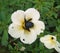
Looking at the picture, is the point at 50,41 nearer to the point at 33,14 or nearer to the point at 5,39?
the point at 33,14

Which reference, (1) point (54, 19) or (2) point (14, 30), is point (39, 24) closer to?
(2) point (14, 30)

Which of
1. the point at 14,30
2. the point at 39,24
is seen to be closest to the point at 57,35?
the point at 39,24

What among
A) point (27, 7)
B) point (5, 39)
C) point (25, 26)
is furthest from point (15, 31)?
point (27, 7)

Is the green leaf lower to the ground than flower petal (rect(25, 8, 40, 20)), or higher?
lower

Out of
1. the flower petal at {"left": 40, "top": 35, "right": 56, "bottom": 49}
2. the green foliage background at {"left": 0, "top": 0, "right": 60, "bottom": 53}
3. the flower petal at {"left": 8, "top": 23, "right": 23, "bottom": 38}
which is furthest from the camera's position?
the green foliage background at {"left": 0, "top": 0, "right": 60, "bottom": 53}

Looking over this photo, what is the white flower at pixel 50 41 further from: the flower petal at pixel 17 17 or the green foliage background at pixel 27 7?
the flower petal at pixel 17 17

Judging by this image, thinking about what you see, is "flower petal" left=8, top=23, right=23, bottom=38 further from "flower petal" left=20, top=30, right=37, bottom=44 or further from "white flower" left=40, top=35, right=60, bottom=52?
"white flower" left=40, top=35, right=60, bottom=52

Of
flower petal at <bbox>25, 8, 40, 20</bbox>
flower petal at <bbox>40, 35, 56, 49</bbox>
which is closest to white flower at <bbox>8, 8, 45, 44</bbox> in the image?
flower petal at <bbox>25, 8, 40, 20</bbox>
